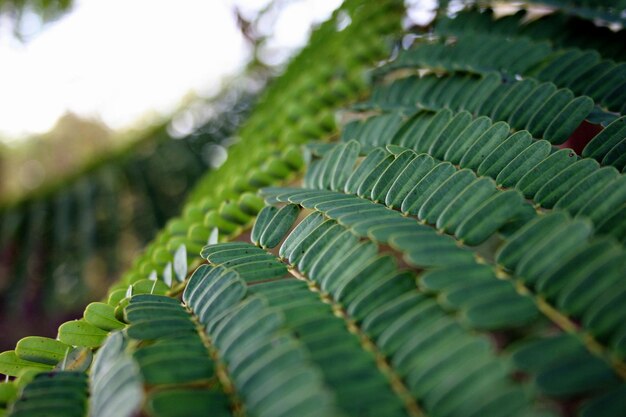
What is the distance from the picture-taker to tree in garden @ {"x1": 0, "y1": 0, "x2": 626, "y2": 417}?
0.35 metres

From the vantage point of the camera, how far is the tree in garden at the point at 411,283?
348mm

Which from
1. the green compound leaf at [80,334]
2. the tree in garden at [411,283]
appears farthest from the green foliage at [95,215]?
the green compound leaf at [80,334]

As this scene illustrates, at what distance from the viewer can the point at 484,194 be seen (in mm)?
518

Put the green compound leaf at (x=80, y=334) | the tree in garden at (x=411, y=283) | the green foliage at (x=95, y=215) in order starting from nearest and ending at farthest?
the tree in garden at (x=411, y=283) < the green compound leaf at (x=80, y=334) < the green foliage at (x=95, y=215)

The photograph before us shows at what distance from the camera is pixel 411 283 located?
0.44 metres

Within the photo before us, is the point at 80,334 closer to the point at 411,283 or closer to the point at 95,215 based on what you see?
the point at 411,283

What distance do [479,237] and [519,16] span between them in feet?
2.39

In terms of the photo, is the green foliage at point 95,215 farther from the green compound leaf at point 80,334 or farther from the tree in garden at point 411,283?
the green compound leaf at point 80,334

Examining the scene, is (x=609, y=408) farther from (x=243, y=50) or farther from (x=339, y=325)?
(x=243, y=50)

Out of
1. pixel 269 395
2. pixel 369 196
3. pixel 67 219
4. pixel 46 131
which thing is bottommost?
pixel 269 395

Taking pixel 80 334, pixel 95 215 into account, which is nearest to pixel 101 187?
pixel 95 215

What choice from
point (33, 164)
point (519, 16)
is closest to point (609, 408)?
point (519, 16)

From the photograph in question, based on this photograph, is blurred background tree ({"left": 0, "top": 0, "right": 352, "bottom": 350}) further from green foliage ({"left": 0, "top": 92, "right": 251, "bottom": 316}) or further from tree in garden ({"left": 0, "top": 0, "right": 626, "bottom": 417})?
tree in garden ({"left": 0, "top": 0, "right": 626, "bottom": 417})

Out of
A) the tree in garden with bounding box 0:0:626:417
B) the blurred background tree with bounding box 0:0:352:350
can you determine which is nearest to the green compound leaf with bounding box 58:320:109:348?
the tree in garden with bounding box 0:0:626:417
